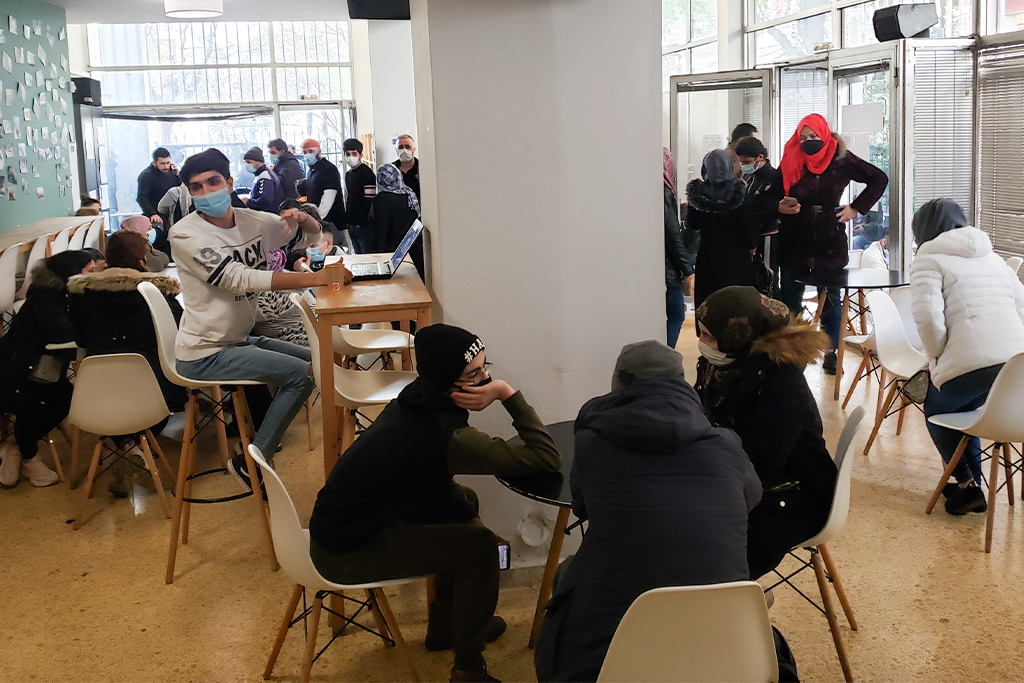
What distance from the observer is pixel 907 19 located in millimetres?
5781

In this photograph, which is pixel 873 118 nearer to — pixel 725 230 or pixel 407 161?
pixel 725 230

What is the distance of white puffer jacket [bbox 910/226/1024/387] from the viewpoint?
3461mm

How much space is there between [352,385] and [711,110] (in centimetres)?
538

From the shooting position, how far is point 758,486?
2012 millimetres

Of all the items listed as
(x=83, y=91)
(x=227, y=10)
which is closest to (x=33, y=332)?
(x=227, y=10)

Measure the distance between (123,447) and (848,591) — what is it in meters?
3.14

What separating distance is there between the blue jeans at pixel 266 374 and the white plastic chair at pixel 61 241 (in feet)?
10.3

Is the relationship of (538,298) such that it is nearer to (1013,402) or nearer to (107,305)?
(1013,402)

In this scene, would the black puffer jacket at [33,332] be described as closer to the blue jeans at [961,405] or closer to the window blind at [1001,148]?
the blue jeans at [961,405]

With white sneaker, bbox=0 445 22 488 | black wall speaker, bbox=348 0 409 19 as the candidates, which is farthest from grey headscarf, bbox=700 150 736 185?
white sneaker, bbox=0 445 22 488

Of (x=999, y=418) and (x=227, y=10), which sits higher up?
(x=227, y=10)

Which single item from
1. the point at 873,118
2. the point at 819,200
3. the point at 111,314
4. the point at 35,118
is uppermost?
the point at 35,118

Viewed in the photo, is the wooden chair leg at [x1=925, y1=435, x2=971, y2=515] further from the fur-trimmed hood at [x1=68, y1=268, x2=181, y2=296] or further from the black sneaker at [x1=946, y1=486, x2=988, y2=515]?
the fur-trimmed hood at [x1=68, y1=268, x2=181, y2=296]

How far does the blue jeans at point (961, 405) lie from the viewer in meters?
3.47
